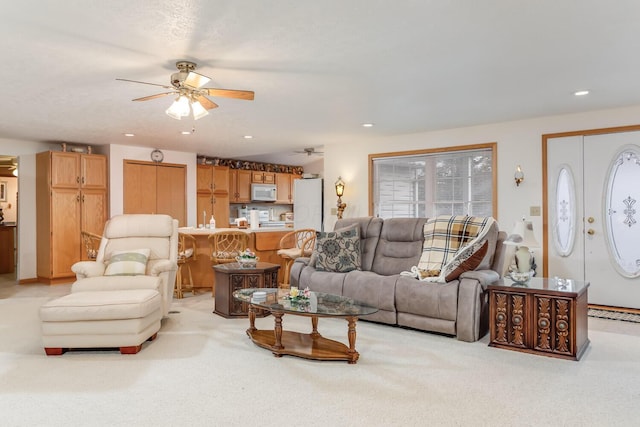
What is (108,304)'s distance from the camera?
127 inches

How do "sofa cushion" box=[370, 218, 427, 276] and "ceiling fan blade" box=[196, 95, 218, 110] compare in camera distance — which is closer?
"ceiling fan blade" box=[196, 95, 218, 110]

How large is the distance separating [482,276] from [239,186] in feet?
21.2

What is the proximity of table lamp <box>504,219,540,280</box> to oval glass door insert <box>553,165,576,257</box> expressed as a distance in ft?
6.09

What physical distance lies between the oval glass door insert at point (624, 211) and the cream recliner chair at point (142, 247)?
4.75 m

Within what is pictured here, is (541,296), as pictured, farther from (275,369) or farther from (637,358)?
(275,369)

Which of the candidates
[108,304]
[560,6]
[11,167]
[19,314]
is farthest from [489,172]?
[11,167]

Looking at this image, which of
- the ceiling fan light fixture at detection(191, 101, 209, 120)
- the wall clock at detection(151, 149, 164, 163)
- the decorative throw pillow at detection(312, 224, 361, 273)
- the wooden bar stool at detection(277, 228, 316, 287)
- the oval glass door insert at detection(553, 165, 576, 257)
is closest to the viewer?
the ceiling fan light fixture at detection(191, 101, 209, 120)

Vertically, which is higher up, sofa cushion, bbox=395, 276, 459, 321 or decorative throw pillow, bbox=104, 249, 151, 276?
decorative throw pillow, bbox=104, 249, 151, 276

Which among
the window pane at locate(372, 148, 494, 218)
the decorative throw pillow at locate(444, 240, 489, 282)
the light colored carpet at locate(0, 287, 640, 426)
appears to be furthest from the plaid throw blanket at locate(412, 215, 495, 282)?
the window pane at locate(372, 148, 494, 218)

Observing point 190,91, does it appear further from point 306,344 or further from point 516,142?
point 516,142

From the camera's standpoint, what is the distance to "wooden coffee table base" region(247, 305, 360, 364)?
3.05 m

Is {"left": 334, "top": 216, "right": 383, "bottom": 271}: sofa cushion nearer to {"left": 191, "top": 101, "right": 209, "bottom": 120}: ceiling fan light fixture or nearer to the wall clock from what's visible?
{"left": 191, "top": 101, "right": 209, "bottom": 120}: ceiling fan light fixture

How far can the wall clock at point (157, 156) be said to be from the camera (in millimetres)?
7594

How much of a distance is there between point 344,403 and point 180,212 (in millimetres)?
6253
